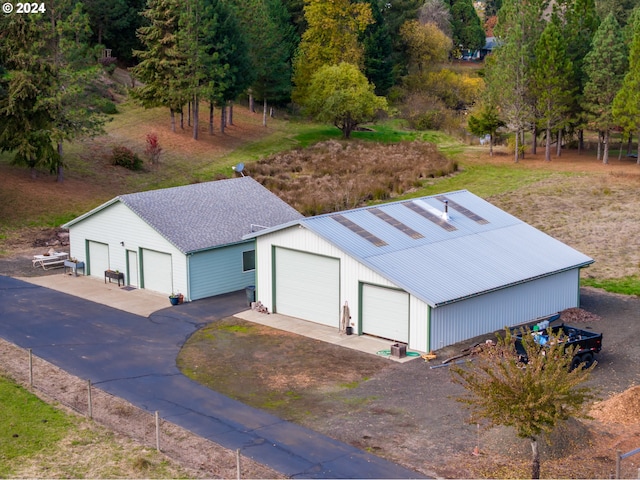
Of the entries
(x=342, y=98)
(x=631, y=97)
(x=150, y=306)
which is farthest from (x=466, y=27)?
(x=150, y=306)

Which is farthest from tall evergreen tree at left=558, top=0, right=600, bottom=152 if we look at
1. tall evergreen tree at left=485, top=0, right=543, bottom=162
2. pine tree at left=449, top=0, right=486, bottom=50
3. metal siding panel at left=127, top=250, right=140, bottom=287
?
pine tree at left=449, top=0, right=486, bottom=50

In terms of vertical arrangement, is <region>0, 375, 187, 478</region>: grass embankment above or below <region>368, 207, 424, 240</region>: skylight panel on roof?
below

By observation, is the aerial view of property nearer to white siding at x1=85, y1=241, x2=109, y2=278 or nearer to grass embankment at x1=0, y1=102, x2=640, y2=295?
white siding at x1=85, y1=241, x2=109, y2=278

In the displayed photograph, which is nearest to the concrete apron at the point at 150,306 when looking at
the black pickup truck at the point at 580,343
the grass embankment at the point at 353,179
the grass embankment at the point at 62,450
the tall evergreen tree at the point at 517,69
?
the black pickup truck at the point at 580,343

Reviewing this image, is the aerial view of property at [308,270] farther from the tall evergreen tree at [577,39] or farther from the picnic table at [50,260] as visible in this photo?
the tall evergreen tree at [577,39]

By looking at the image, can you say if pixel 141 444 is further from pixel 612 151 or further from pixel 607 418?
pixel 612 151

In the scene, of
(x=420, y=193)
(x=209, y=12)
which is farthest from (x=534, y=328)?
(x=209, y=12)
